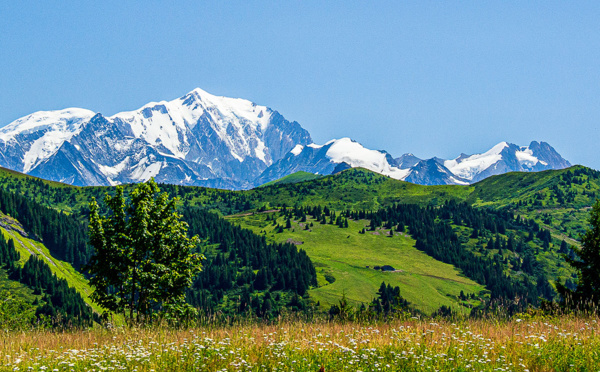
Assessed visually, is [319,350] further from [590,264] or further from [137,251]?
[590,264]

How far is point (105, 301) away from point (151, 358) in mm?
28827

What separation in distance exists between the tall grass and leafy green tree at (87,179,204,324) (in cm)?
1990

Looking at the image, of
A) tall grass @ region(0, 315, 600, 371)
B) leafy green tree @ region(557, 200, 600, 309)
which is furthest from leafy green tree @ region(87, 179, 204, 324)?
leafy green tree @ region(557, 200, 600, 309)

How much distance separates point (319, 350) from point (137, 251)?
25.9 m

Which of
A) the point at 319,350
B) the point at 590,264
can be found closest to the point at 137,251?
the point at 319,350

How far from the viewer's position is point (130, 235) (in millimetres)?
35656

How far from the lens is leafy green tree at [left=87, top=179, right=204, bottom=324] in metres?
35.1

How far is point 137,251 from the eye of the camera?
35.4 m

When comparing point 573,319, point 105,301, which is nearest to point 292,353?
point 573,319

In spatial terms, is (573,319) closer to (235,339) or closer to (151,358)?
(235,339)

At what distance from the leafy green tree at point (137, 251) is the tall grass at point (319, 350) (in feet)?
65.3

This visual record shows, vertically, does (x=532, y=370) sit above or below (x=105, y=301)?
above

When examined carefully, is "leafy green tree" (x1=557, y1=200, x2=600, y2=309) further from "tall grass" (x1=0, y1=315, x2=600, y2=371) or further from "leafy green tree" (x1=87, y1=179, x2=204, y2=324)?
"tall grass" (x1=0, y1=315, x2=600, y2=371)

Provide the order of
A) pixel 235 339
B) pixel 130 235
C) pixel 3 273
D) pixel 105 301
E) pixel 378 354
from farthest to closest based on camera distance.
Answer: pixel 3 273 < pixel 105 301 < pixel 130 235 < pixel 235 339 < pixel 378 354
